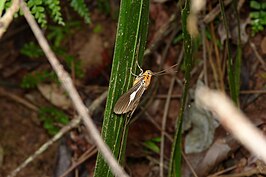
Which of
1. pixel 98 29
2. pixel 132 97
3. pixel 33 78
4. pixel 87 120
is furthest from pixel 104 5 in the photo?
pixel 87 120

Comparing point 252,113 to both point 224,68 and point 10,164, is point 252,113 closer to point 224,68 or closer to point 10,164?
point 224,68

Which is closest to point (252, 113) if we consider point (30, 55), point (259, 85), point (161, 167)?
point (259, 85)

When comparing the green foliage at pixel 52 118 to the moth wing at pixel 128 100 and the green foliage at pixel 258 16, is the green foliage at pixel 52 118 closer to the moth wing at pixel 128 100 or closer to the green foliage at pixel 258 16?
the moth wing at pixel 128 100

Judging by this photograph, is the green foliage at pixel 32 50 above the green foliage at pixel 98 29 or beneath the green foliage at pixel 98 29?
above

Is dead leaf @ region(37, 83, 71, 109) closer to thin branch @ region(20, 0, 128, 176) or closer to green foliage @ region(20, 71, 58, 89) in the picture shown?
green foliage @ region(20, 71, 58, 89)

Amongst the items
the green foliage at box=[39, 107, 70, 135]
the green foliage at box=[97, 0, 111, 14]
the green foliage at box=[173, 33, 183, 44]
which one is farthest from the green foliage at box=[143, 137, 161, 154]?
the green foliage at box=[97, 0, 111, 14]

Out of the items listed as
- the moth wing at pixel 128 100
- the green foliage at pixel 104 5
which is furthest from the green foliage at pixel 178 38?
the moth wing at pixel 128 100
